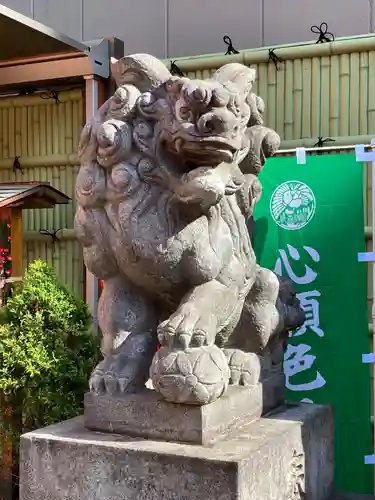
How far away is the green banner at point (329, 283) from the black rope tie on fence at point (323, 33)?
32.3 inches

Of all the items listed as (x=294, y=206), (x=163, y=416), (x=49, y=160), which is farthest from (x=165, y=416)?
(x=49, y=160)

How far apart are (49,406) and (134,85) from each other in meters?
1.60

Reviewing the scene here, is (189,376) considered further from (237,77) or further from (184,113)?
(237,77)

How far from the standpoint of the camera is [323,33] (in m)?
3.38

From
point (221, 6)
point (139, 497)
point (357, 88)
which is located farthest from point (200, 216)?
point (221, 6)

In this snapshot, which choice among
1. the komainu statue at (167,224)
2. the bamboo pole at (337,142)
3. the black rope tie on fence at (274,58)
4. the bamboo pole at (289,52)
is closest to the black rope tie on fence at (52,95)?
the bamboo pole at (289,52)

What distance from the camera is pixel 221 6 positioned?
3756 mm

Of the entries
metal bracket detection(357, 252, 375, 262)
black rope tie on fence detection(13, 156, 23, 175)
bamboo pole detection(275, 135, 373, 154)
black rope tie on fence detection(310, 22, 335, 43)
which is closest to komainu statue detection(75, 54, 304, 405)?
metal bracket detection(357, 252, 375, 262)

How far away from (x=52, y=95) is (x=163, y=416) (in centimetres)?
293

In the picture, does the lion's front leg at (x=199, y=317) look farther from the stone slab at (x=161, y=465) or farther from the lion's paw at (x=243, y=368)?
the stone slab at (x=161, y=465)

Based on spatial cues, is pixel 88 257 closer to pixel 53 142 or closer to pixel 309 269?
pixel 309 269

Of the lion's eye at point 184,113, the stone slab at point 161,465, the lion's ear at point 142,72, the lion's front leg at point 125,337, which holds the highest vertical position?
the lion's ear at point 142,72

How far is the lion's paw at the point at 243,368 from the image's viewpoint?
180cm

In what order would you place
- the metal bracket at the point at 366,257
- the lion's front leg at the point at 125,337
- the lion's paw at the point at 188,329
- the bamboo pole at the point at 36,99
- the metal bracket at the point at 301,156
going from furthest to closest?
the bamboo pole at the point at 36,99, the metal bracket at the point at 301,156, the metal bracket at the point at 366,257, the lion's front leg at the point at 125,337, the lion's paw at the point at 188,329
